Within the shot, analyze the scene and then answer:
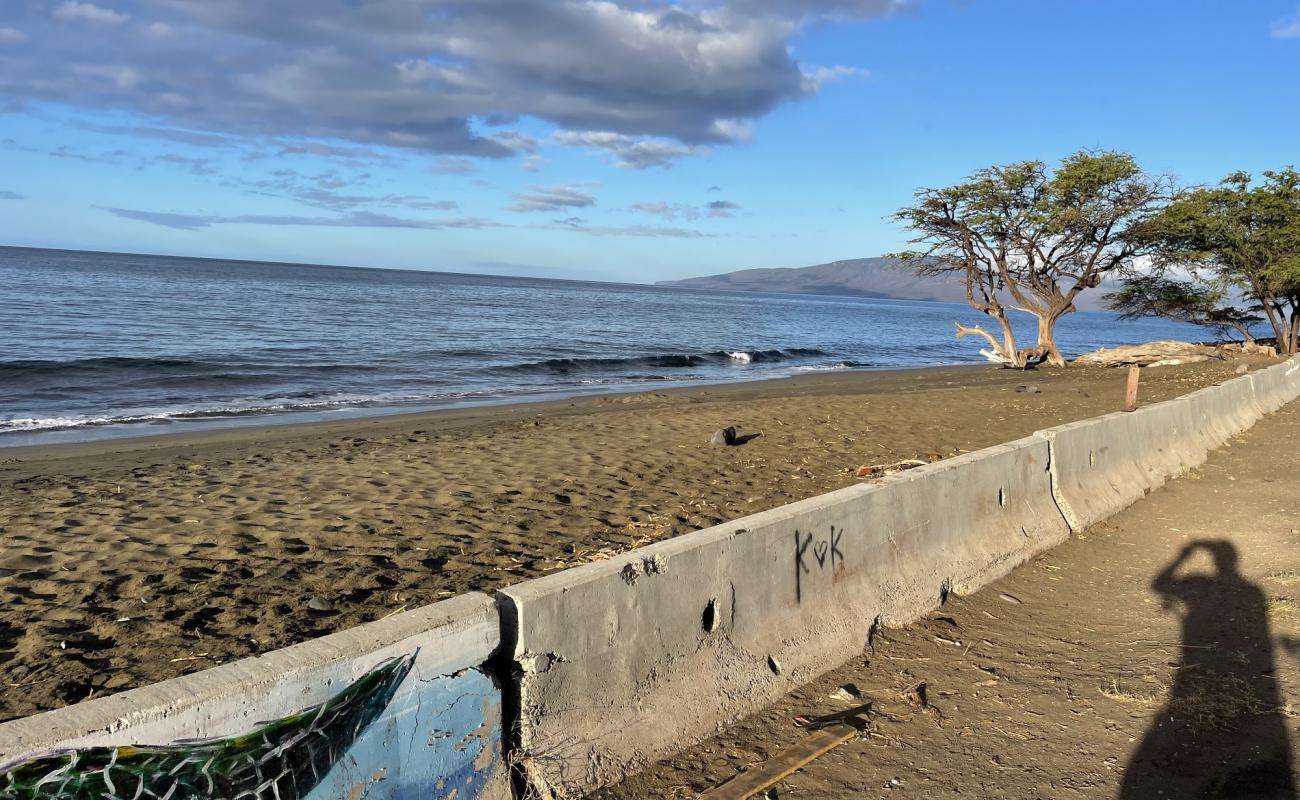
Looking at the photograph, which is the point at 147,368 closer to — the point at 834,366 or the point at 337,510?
the point at 337,510

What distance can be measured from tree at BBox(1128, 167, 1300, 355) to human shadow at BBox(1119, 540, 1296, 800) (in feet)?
81.2

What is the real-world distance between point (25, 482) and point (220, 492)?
8.87ft

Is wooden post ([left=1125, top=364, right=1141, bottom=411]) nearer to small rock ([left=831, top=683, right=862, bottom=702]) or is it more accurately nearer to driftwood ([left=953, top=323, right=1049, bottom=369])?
small rock ([left=831, top=683, right=862, bottom=702])

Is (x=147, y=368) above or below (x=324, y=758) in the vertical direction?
below

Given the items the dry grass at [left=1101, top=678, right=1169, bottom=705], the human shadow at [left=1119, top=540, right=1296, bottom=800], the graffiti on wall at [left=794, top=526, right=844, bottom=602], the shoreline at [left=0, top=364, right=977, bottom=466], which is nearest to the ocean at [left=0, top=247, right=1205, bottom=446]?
the shoreline at [left=0, top=364, right=977, bottom=466]

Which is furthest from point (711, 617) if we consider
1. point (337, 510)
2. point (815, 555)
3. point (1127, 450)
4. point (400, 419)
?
point (400, 419)

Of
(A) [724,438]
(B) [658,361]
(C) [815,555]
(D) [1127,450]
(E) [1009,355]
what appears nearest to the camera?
(C) [815,555]

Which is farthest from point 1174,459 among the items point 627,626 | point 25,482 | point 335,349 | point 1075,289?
point 335,349

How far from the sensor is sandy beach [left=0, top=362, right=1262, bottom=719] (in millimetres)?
4594

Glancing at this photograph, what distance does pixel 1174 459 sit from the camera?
9.96m

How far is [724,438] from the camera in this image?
11.2 meters

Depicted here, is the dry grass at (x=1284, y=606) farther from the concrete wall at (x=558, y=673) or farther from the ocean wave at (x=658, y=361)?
the ocean wave at (x=658, y=361)

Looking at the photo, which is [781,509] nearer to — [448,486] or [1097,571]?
[1097,571]

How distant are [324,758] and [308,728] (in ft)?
0.36
